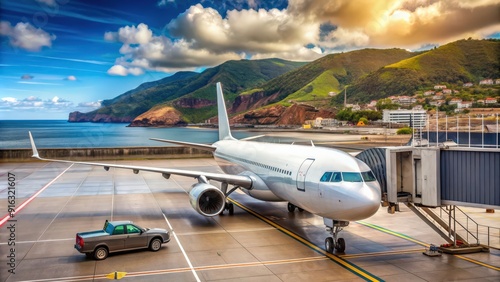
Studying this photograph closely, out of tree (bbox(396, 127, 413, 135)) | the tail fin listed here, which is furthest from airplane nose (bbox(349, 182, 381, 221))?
tree (bbox(396, 127, 413, 135))

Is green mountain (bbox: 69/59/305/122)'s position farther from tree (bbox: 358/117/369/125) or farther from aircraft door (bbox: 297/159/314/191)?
aircraft door (bbox: 297/159/314/191)

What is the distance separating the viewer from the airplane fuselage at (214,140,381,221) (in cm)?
1495

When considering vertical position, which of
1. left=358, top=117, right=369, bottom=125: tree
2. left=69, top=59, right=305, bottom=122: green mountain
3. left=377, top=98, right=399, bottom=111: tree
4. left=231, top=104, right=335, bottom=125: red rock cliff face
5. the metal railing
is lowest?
the metal railing

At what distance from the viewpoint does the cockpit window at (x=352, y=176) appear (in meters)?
15.4

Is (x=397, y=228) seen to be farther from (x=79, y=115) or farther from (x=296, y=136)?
(x=79, y=115)

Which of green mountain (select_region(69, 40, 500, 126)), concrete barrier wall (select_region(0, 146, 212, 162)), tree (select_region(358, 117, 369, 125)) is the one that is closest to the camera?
concrete barrier wall (select_region(0, 146, 212, 162))

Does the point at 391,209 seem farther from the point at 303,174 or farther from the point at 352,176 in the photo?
the point at 303,174

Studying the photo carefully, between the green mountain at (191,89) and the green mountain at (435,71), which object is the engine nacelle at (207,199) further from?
the green mountain at (191,89)

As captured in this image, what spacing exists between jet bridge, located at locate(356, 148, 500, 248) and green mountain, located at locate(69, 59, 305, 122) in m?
69.9

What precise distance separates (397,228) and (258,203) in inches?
406

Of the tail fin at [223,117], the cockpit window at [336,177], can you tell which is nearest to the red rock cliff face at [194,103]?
the tail fin at [223,117]

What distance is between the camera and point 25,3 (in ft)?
165

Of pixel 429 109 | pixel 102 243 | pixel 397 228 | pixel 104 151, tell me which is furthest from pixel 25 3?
pixel 429 109

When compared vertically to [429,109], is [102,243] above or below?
below
